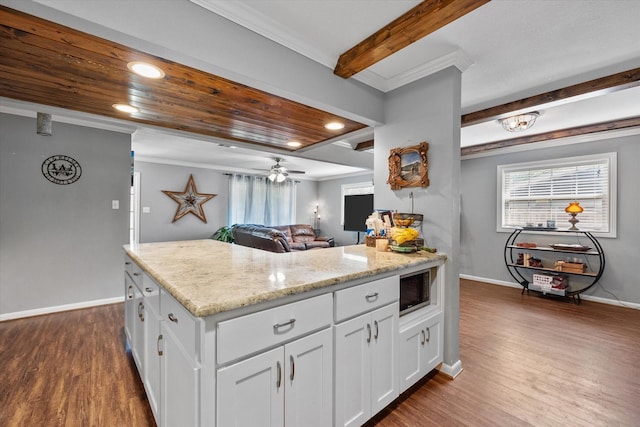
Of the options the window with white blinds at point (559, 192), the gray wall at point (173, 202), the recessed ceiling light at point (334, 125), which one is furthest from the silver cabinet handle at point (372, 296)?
the gray wall at point (173, 202)

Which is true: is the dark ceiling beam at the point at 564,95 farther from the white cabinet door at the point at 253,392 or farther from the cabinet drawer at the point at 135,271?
the cabinet drawer at the point at 135,271

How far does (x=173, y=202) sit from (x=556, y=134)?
689 centimetres

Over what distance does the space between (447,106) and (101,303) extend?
4414 mm

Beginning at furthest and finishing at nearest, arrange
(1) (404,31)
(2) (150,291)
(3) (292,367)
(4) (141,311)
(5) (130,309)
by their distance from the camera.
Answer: (5) (130,309) → (4) (141,311) → (1) (404,31) → (2) (150,291) → (3) (292,367)

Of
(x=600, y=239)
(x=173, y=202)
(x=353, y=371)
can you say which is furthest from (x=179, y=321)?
(x=173, y=202)

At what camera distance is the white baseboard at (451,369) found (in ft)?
6.66

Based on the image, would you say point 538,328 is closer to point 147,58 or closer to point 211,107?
point 211,107

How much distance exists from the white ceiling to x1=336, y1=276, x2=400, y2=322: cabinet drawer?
157 cm

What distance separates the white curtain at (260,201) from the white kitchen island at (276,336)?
16.4 ft

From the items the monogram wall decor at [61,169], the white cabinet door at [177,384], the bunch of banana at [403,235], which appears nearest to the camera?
the white cabinet door at [177,384]

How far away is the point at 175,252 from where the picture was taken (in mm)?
1995

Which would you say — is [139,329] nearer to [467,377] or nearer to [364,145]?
[467,377]

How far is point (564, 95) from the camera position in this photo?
2.43m

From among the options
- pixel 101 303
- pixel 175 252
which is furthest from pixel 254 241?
pixel 175 252
